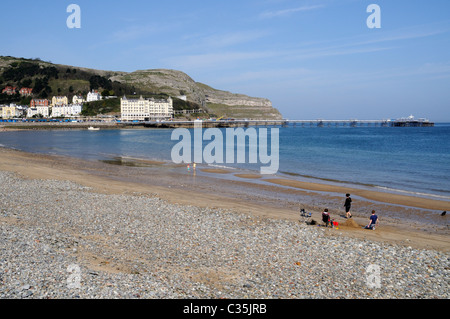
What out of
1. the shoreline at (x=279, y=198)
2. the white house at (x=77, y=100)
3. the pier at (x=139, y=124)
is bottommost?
the shoreline at (x=279, y=198)

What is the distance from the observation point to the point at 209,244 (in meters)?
10.9

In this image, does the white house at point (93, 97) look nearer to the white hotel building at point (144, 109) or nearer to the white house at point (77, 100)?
the white house at point (77, 100)

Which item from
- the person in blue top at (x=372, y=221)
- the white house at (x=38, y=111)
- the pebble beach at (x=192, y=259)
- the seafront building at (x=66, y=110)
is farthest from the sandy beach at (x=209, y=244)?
the white house at (x=38, y=111)

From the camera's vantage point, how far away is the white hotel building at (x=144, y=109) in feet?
552

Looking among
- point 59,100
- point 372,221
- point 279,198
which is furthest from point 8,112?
point 372,221

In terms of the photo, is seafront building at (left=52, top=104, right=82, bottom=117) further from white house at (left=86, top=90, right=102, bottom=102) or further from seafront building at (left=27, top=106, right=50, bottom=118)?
white house at (left=86, top=90, right=102, bottom=102)

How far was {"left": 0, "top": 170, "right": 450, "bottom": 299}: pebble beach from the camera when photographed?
757 cm

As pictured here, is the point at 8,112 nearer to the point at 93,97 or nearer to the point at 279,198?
the point at 93,97

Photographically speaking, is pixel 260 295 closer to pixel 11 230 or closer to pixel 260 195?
pixel 11 230

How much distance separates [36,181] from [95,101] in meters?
170

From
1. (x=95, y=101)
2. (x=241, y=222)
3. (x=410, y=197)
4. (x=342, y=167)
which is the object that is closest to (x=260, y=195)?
(x=241, y=222)

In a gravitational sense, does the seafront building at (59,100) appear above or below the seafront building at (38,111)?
above

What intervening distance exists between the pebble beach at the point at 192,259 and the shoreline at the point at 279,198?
1.88 m

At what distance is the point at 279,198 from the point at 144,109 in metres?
161
